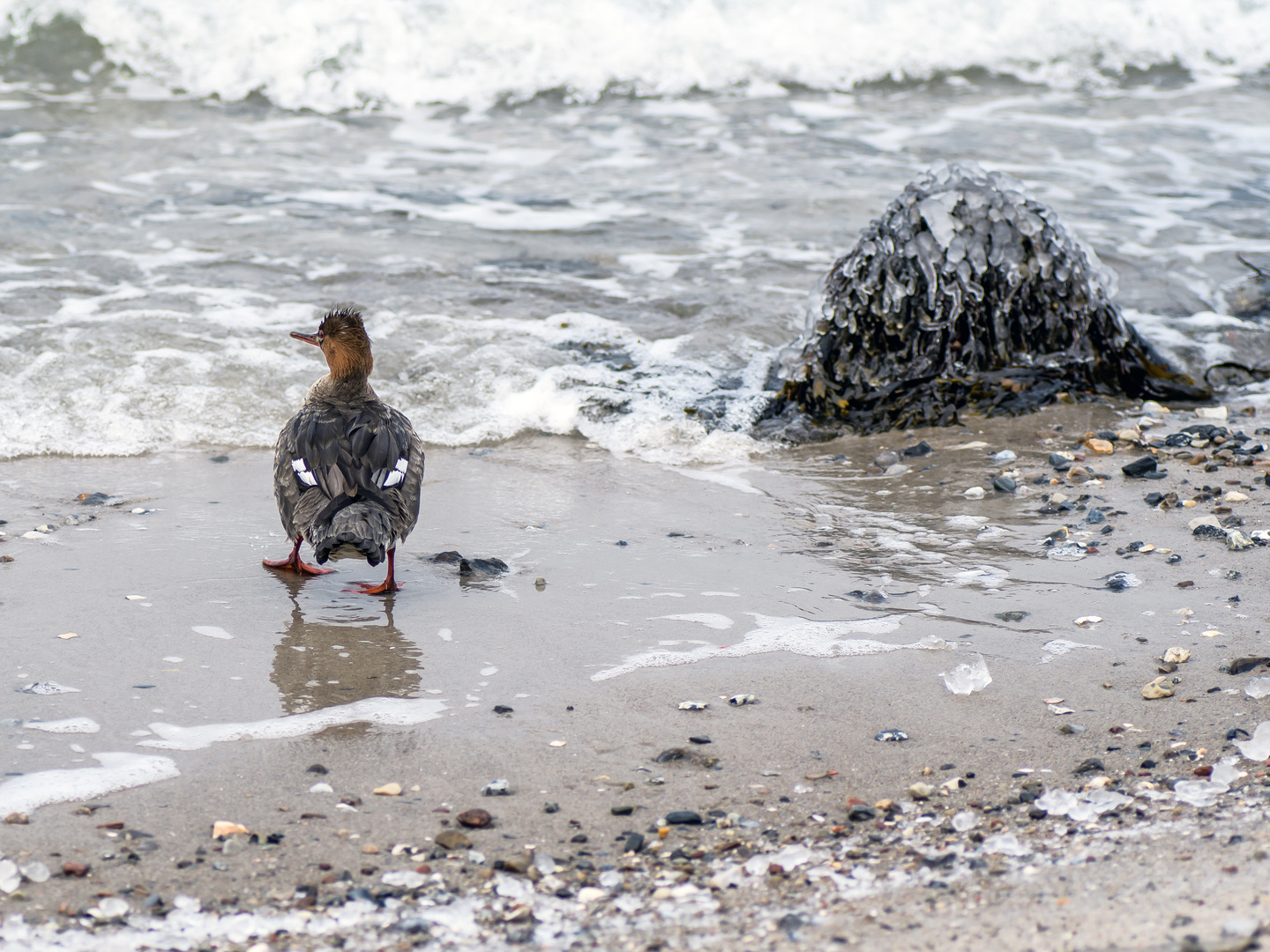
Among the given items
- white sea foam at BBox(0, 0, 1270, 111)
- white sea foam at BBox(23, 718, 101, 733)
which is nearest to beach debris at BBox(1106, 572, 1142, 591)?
white sea foam at BBox(23, 718, 101, 733)

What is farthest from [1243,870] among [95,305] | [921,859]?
[95,305]

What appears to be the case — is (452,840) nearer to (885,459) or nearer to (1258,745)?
(1258,745)

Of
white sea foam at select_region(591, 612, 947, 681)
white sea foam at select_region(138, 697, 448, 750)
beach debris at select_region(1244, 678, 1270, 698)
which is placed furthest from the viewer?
white sea foam at select_region(591, 612, 947, 681)

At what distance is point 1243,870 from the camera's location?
2342mm

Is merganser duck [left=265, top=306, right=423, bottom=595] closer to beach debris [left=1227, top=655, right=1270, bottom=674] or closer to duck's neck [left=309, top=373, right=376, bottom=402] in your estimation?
duck's neck [left=309, top=373, right=376, bottom=402]

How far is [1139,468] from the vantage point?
17.7ft

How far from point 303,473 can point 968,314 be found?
401 centimetres

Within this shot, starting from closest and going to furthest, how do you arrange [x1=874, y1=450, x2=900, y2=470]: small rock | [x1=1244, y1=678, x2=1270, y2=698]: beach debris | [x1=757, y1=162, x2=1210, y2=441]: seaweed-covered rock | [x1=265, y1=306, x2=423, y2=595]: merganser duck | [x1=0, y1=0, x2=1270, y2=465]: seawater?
[x1=1244, y1=678, x2=1270, y2=698]: beach debris < [x1=265, y1=306, x2=423, y2=595]: merganser duck < [x1=874, y1=450, x2=900, y2=470]: small rock < [x1=757, y1=162, x2=1210, y2=441]: seaweed-covered rock < [x1=0, y1=0, x2=1270, y2=465]: seawater

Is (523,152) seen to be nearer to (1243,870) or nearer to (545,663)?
(545,663)

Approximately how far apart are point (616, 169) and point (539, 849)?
10.1 m

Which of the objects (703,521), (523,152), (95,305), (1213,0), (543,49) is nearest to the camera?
(703,521)

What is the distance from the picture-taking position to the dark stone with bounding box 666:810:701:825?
2822 millimetres

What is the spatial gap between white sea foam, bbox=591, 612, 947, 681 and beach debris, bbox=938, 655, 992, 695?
23 cm

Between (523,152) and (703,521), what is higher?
(523,152)
